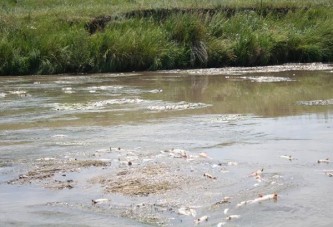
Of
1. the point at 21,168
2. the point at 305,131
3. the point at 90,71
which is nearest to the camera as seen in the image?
the point at 21,168

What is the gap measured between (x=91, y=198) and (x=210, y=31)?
19.9m

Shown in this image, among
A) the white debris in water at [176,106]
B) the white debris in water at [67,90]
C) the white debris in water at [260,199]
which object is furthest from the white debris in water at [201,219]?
the white debris in water at [67,90]

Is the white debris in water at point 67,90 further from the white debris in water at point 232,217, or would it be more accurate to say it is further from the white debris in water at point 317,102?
the white debris in water at point 232,217

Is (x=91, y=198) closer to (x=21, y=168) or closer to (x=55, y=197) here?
(x=55, y=197)

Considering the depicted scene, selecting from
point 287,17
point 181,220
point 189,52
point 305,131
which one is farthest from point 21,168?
point 287,17

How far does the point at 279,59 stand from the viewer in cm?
2802

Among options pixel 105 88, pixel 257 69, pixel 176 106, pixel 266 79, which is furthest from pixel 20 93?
pixel 257 69

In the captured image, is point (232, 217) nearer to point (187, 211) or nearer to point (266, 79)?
point (187, 211)

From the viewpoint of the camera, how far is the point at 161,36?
2706cm

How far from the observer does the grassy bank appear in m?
25.6

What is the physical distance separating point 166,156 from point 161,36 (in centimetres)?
1655

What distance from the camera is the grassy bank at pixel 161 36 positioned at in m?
25.6

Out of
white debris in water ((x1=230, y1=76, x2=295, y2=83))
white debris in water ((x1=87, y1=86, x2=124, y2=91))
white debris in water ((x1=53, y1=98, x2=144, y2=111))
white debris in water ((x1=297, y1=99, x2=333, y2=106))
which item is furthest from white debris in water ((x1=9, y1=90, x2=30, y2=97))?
white debris in water ((x1=297, y1=99, x2=333, y2=106))

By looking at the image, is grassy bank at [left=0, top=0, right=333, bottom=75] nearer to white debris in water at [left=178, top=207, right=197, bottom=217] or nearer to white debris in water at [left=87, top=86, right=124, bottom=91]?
white debris in water at [left=87, top=86, right=124, bottom=91]
